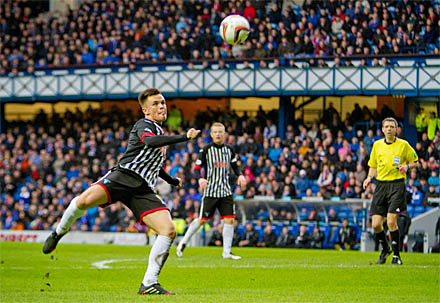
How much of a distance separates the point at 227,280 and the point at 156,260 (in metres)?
2.55

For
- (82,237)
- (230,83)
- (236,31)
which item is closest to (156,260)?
(236,31)

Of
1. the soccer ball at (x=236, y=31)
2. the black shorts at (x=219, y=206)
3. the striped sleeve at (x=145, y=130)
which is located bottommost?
the black shorts at (x=219, y=206)

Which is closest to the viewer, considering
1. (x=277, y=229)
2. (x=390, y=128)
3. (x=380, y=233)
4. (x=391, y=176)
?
(x=390, y=128)

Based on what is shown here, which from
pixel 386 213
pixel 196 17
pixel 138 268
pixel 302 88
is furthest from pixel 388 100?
pixel 138 268

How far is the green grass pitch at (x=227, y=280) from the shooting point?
892 cm

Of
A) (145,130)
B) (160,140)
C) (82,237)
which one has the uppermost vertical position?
(145,130)

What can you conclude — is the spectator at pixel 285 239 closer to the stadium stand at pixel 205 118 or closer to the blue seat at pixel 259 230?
the stadium stand at pixel 205 118

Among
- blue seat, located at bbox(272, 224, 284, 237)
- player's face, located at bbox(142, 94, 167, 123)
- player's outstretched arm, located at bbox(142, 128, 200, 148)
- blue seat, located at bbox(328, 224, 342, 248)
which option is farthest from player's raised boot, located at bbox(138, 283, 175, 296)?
blue seat, located at bbox(272, 224, 284, 237)

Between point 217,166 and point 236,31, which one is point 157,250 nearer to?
point 217,166

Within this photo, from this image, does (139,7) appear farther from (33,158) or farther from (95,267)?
(95,267)

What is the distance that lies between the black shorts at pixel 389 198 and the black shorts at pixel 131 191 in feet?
19.4

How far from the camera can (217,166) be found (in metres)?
16.1

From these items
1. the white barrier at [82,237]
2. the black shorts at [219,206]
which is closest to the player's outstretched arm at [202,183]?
the black shorts at [219,206]

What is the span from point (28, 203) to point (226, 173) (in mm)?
16801
